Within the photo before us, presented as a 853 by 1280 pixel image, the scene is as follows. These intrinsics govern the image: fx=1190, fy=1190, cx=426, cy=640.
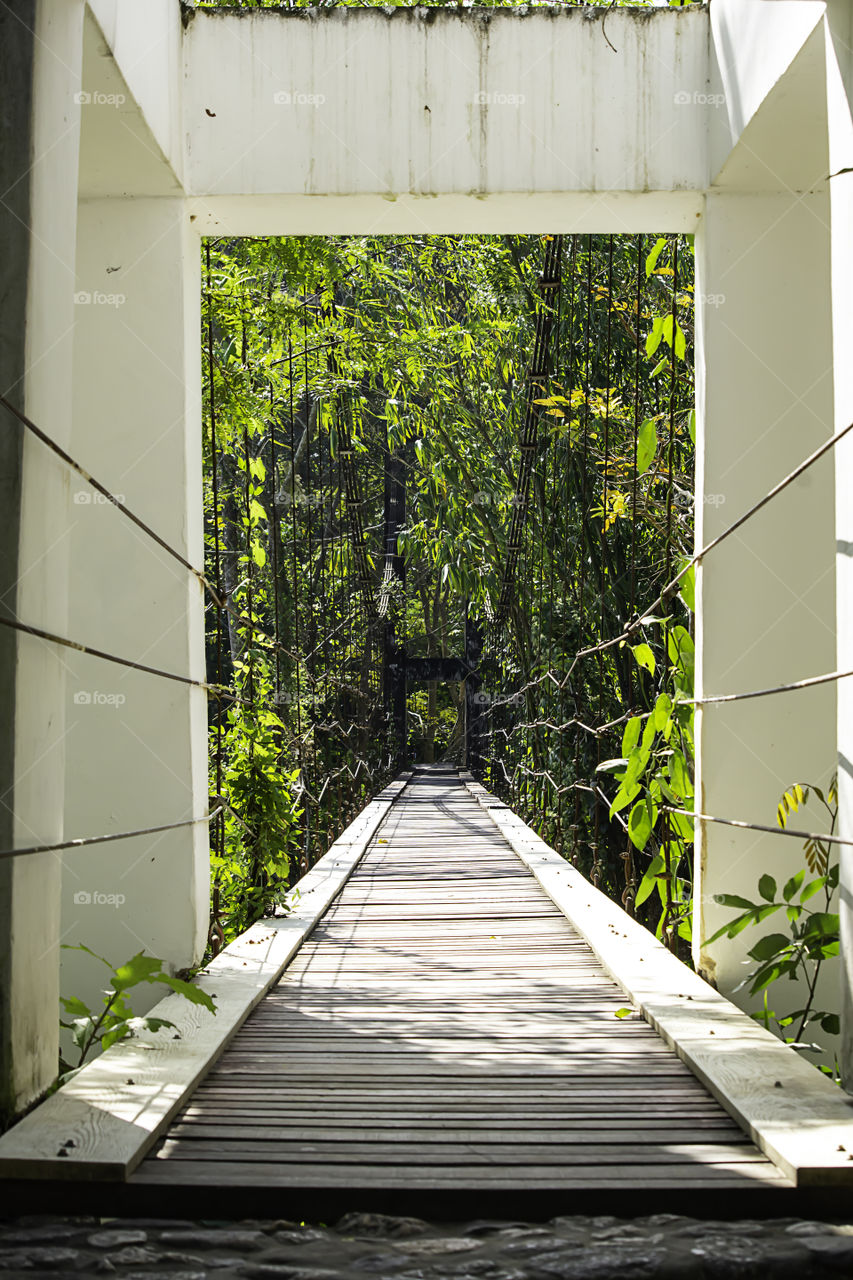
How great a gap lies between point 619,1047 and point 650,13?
1.82m

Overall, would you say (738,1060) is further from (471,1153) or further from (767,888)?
(471,1153)

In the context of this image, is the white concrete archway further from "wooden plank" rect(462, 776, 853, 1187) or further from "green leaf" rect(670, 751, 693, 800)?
"wooden plank" rect(462, 776, 853, 1187)

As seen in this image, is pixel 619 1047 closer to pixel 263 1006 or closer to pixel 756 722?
pixel 263 1006

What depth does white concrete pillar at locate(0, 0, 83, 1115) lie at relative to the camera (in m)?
1.22

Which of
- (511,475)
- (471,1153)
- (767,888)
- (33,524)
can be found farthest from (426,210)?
(511,475)

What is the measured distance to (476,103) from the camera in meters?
2.22

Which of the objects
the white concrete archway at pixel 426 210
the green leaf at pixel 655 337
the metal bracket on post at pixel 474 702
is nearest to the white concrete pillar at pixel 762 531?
the white concrete archway at pixel 426 210

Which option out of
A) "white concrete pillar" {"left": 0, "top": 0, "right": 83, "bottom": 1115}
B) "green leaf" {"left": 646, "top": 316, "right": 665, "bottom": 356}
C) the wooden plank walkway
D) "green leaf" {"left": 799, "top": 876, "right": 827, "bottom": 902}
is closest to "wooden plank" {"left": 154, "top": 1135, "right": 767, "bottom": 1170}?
the wooden plank walkway

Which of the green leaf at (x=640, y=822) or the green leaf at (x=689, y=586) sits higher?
the green leaf at (x=689, y=586)

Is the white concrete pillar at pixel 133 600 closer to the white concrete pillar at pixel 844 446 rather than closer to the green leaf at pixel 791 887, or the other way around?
the green leaf at pixel 791 887

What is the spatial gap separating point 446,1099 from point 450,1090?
40 mm

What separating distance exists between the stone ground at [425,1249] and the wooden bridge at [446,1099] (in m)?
0.03

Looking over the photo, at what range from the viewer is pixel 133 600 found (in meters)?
2.21

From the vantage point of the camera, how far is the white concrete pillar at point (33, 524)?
122cm
